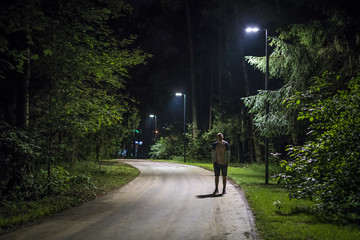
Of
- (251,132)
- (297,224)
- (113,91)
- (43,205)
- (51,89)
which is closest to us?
(297,224)

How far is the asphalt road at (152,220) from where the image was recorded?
5891mm

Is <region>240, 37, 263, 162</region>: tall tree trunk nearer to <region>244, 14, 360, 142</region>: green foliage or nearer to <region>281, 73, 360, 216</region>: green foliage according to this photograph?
<region>244, 14, 360, 142</region>: green foliage

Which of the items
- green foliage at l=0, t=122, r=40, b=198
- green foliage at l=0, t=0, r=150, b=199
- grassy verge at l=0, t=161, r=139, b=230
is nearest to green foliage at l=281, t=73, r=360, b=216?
grassy verge at l=0, t=161, r=139, b=230

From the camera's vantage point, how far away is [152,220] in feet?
23.2

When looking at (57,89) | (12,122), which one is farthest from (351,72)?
(12,122)

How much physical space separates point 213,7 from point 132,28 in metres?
10.8

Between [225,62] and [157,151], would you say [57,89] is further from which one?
[225,62]

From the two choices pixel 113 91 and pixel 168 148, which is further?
pixel 168 148

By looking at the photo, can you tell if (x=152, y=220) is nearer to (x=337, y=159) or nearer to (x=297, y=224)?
(x=297, y=224)

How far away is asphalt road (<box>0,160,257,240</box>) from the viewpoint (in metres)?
5.89

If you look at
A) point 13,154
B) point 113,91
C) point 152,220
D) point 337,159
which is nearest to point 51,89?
point 13,154

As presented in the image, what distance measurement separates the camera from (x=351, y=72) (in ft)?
38.8

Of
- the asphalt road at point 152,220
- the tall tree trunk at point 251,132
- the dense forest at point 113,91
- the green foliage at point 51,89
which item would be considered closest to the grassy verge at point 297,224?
the asphalt road at point 152,220

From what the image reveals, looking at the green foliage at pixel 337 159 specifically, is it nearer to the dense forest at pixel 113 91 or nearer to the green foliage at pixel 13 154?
the dense forest at pixel 113 91
